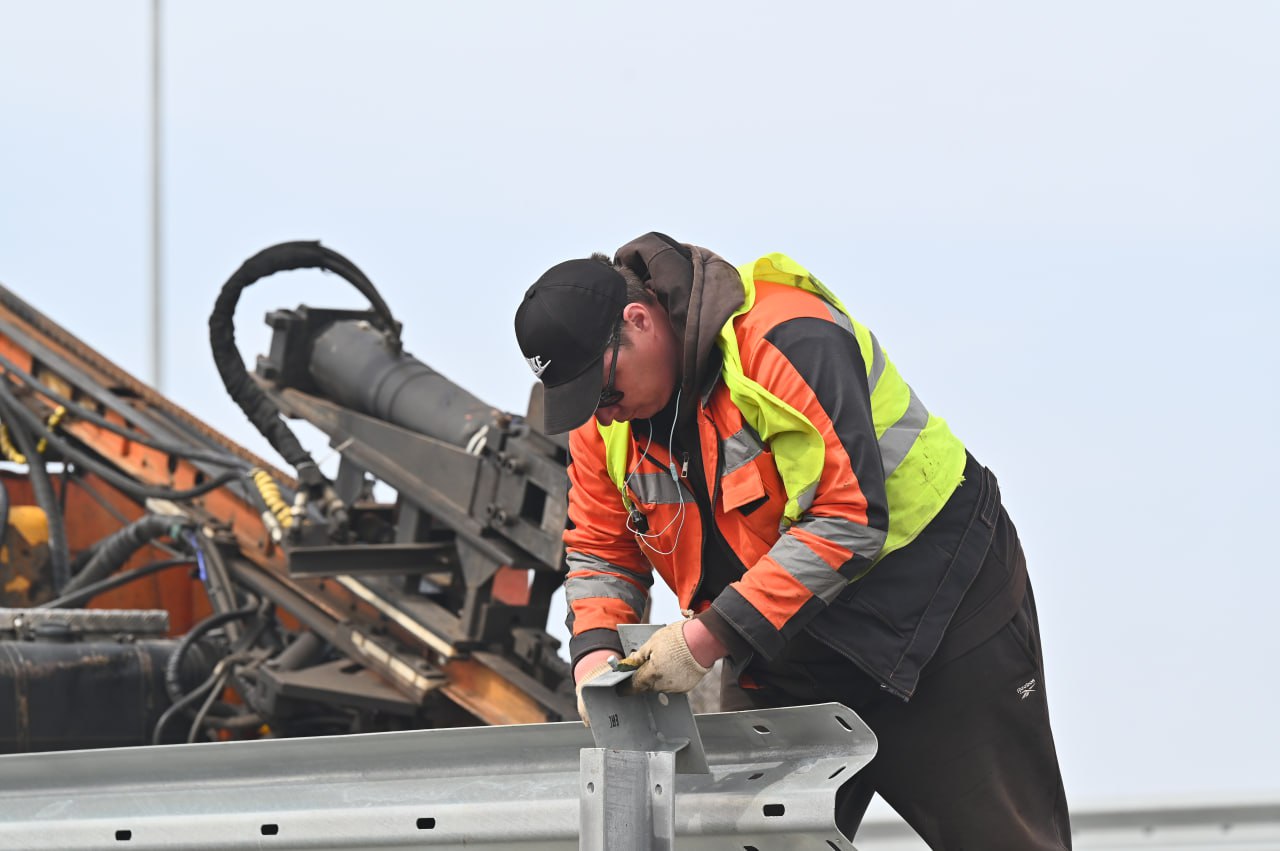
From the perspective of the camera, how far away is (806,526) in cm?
221

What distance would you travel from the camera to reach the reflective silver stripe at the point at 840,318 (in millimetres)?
2317

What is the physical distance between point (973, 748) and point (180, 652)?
278cm

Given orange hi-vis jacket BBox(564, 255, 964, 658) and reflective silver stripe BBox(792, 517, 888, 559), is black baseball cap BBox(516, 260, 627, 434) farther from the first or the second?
reflective silver stripe BBox(792, 517, 888, 559)

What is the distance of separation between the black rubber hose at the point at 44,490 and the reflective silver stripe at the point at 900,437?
359 centimetres

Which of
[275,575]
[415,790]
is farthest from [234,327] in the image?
[415,790]

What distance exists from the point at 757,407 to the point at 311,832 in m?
0.85

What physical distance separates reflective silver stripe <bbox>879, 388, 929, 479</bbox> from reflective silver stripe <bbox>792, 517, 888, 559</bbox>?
159 millimetres

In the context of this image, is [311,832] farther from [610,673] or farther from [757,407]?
[757,407]

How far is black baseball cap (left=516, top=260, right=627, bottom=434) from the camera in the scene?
2229 millimetres

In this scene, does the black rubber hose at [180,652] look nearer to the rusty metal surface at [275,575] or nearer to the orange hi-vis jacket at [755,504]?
the rusty metal surface at [275,575]

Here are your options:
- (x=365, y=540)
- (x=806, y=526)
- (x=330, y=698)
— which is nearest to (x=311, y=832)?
(x=806, y=526)

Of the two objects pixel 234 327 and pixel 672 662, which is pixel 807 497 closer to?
pixel 672 662

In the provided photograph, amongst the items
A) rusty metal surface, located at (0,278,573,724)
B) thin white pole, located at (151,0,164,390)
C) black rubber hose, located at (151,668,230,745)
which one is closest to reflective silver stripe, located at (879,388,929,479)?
rusty metal surface, located at (0,278,573,724)

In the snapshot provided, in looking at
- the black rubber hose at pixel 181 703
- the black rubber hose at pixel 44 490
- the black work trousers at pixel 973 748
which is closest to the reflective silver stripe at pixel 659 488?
the black work trousers at pixel 973 748
